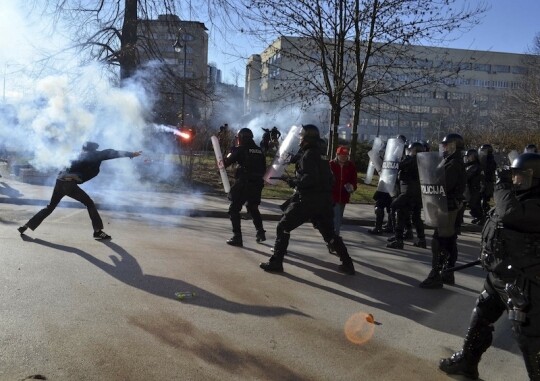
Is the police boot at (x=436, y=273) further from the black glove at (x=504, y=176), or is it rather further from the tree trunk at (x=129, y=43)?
the tree trunk at (x=129, y=43)

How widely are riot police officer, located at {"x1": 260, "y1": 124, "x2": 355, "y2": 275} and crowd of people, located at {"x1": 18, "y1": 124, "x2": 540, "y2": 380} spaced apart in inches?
0.5

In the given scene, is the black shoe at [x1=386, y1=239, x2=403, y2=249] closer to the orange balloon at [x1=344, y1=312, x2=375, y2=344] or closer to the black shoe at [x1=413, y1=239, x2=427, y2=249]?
the black shoe at [x1=413, y1=239, x2=427, y2=249]

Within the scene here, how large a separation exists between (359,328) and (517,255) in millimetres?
1814

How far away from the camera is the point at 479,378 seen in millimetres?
3707

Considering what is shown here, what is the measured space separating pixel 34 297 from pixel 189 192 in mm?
8976

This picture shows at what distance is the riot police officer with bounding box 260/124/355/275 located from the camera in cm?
617

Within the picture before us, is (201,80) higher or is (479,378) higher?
(201,80)

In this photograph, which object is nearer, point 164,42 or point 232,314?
point 232,314

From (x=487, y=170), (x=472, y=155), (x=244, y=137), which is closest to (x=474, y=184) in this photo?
(x=472, y=155)

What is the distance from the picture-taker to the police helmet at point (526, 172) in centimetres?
325

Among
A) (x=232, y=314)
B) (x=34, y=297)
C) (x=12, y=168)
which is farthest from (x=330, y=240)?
(x=12, y=168)

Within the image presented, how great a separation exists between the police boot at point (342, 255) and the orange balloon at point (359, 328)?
141 cm

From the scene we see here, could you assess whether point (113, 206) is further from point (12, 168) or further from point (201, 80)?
point (201, 80)

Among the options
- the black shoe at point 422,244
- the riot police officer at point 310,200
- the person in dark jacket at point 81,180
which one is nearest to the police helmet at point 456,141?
the riot police officer at point 310,200
